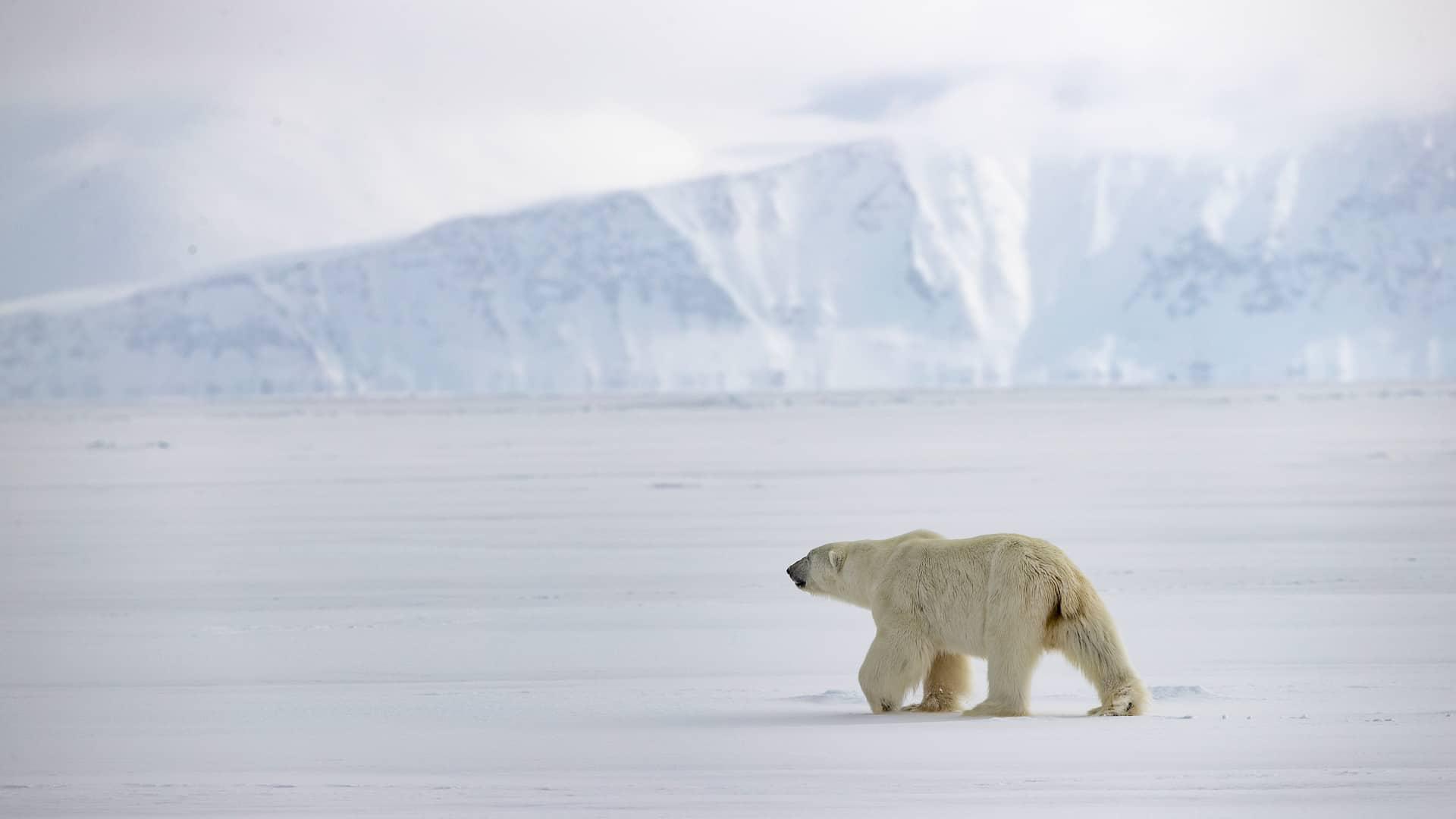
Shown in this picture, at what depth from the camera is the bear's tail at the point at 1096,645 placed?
7922mm

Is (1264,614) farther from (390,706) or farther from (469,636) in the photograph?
(390,706)

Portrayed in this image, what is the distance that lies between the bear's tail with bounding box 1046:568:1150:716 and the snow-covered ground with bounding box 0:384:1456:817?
13 centimetres

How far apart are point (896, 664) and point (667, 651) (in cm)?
289

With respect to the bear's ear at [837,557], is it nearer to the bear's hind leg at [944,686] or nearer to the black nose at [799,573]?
the black nose at [799,573]

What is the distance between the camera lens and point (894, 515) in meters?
21.2

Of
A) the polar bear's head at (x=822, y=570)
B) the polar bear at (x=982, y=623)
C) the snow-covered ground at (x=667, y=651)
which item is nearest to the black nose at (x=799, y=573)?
the polar bear's head at (x=822, y=570)

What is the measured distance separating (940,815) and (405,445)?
4468 cm

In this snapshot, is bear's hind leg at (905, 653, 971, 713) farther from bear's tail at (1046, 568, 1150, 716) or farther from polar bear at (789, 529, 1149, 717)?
bear's tail at (1046, 568, 1150, 716)

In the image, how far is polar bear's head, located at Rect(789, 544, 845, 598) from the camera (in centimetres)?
898

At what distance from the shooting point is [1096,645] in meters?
7.93

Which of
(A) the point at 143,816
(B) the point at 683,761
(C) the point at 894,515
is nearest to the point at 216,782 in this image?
(A) the point at 143,816

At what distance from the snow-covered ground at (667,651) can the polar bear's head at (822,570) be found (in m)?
0.58

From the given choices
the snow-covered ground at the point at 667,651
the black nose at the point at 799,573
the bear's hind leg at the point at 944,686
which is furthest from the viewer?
the black nose at the point at 799,573

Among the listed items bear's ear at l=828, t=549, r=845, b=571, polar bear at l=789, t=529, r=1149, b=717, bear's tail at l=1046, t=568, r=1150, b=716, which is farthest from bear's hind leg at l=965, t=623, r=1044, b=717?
bear's ear at l=828, t=549, r=845, b=571
